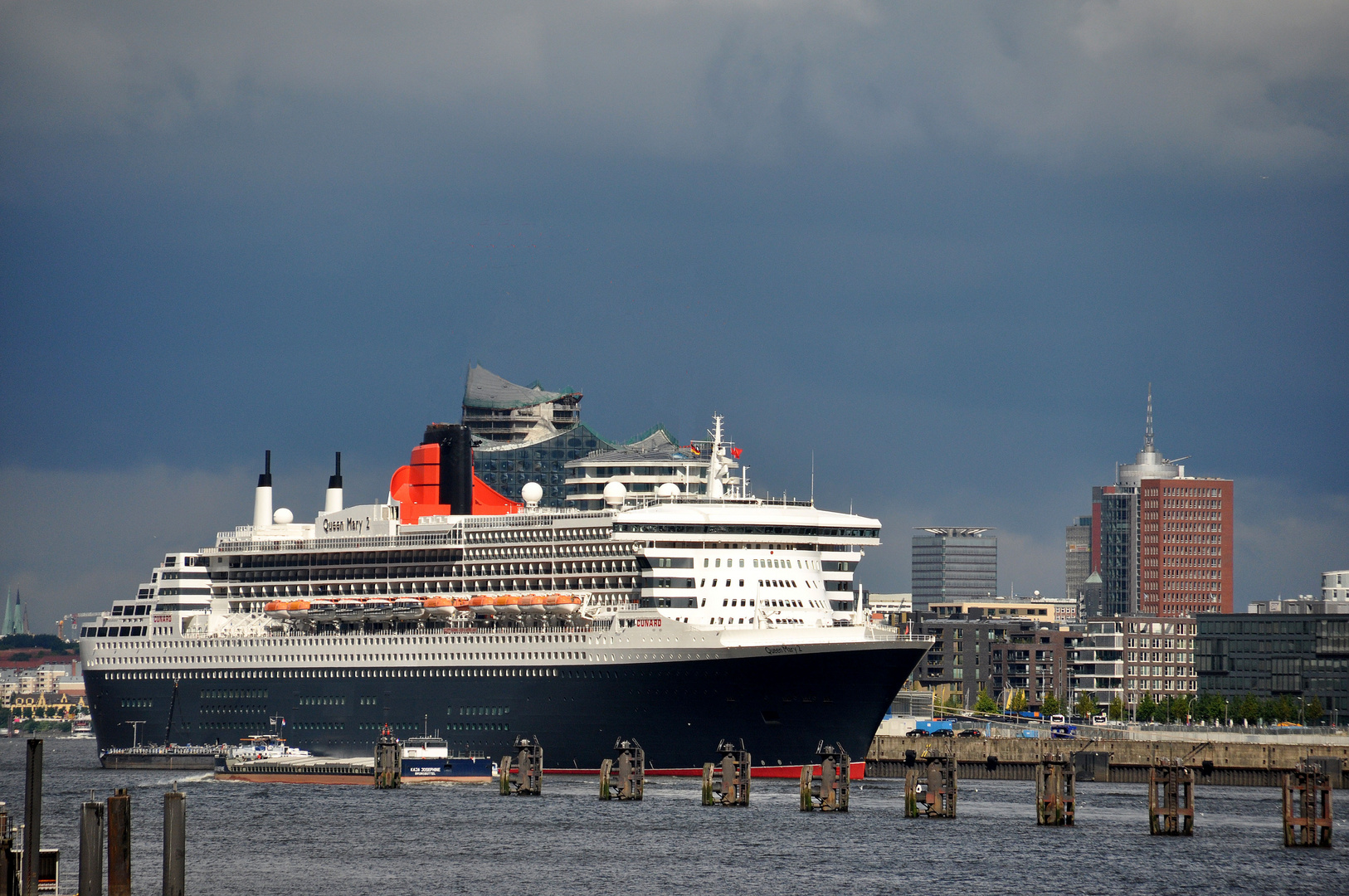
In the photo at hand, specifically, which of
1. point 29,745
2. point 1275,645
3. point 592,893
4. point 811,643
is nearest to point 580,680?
point 811,643

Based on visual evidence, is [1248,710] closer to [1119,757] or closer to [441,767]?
[1119,757]

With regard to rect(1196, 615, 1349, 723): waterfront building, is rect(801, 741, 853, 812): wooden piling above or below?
below

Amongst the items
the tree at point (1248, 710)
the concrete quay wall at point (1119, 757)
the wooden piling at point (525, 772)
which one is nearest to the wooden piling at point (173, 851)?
the wooden piling at point (525, 772)

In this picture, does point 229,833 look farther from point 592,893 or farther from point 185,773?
point 185,773

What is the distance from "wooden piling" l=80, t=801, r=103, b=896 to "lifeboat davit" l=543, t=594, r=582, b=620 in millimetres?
46176

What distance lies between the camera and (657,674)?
8169 cm

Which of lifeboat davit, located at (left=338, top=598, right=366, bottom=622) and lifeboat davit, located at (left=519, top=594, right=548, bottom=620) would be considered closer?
lifeboat davit, located at (left=519, top=594, right=548, bottom=620)

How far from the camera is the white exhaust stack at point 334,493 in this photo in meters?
102

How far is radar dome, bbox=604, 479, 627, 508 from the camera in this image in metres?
90.4

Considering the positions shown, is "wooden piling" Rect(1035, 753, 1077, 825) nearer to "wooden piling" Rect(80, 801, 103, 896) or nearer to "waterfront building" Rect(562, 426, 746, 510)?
"waterfront building" Rect(562, 426, 746, 510)

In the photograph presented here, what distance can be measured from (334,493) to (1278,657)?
85534mm

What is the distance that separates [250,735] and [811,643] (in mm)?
28939

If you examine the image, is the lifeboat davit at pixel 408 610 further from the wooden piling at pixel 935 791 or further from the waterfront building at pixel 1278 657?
the waterfront building at pixel 1278 657

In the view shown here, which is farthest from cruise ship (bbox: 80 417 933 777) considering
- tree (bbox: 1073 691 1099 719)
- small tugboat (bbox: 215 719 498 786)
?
tree (bbox: 1073 691 1099 719)
